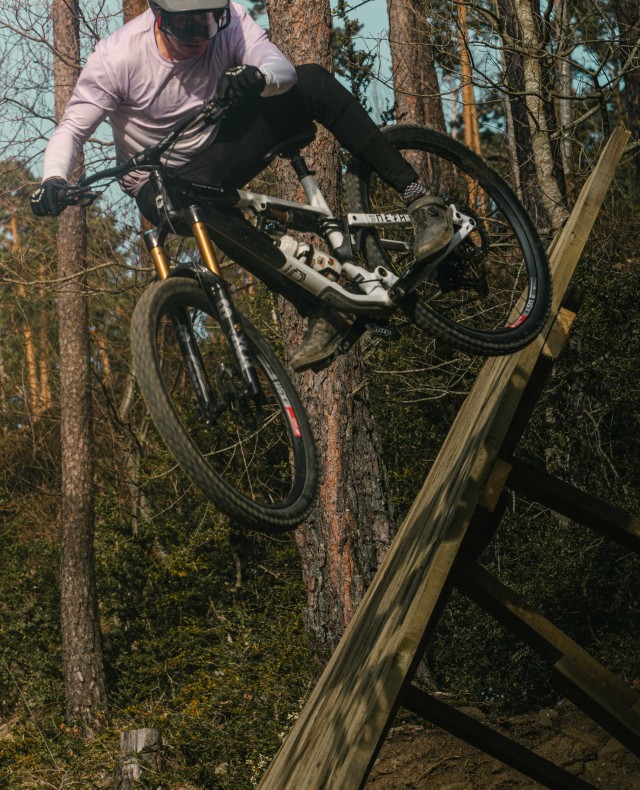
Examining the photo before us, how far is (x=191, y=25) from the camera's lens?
337 cm

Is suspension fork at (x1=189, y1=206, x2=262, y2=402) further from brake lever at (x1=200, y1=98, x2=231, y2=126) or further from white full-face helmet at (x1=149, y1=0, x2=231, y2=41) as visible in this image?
white full-face helmet at (x1=149, y1=0, x2=231, y2=41)

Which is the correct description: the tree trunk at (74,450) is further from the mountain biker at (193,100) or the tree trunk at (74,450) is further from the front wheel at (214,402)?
the front wheel at (214,402)

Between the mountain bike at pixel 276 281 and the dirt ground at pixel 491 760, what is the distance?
14.1 feet

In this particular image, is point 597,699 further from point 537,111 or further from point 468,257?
point 537,111

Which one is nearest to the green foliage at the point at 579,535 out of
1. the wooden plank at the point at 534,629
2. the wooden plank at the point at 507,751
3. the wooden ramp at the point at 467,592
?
the wooden plank at the point at 507,751

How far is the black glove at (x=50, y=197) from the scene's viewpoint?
3.52 m

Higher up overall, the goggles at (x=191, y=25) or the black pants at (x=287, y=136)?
the goggles at (x=191, y=25)

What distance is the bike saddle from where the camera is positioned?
377cm

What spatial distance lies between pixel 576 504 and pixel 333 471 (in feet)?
14.4

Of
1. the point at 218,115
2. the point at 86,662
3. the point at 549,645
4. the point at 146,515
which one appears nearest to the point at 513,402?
the point at 549,645

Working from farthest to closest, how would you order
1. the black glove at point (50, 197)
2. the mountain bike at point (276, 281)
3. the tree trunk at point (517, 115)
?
1. the tree trunk at point (517, 115)
2. the black glove at point (50, 197)
3. the mountain bike at point (276, 281)

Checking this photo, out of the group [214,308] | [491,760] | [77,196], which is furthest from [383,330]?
[491,760]

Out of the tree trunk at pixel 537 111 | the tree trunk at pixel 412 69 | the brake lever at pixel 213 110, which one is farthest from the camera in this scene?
the tree trunk at pixel 412 69

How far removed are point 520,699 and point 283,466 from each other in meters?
4.91
